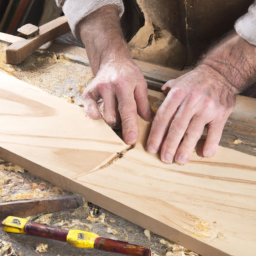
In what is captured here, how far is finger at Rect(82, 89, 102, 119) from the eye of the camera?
50.1 inches

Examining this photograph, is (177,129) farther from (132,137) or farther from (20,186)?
(20,186)

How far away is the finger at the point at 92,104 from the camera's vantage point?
127cm

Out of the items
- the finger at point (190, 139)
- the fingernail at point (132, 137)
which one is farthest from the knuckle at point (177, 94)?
the fingernail at point (132, 137)

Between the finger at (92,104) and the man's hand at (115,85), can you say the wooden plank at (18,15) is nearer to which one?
the man's hand at (115,85)

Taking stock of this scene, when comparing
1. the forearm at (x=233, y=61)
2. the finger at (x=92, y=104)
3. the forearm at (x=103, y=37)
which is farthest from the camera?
the forearm at (x=103, y=37)

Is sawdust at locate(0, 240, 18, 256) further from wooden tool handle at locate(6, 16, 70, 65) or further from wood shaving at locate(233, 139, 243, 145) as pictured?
wooden tool handle at locate(6, 16, 70, 65)

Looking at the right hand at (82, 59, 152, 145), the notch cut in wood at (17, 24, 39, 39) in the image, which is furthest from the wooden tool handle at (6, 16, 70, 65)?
the right hand at (82, 59, 152, 145)

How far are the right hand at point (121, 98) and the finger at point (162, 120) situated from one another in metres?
0.07

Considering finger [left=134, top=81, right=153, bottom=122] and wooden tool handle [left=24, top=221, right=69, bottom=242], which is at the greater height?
finger [left=134, top=81, right=153, bottom=122]

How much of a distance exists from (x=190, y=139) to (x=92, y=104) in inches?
17.6

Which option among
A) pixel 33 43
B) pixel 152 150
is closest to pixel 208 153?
pixel 152 150

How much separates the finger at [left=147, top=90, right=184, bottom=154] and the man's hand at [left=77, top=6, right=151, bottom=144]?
0.07 m

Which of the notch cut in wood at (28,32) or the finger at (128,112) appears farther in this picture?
the notch cut in wood at (28,32)

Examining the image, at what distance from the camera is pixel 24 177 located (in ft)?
3.70
